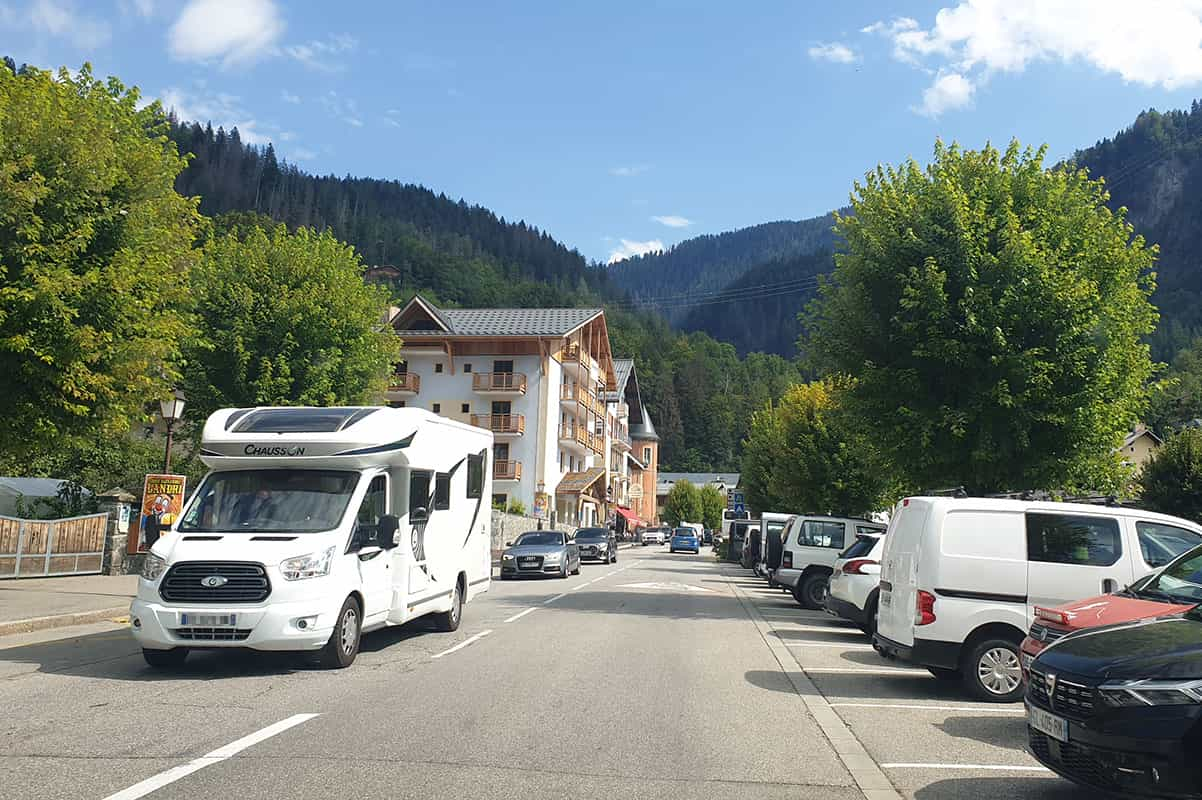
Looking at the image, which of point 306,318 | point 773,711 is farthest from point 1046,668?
point 306,318

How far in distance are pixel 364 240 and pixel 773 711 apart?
14470cm

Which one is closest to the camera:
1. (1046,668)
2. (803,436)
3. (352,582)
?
(1046,668)

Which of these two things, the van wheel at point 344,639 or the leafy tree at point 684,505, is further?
the leafy tree at point 684,505

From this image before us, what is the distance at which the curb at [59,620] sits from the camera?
13.2 metres

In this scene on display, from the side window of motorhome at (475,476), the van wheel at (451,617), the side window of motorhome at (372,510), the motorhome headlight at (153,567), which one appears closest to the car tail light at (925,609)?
the side window of motorhome at (372,510)

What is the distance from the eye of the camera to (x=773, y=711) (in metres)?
8.95

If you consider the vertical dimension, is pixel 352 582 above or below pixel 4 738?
above

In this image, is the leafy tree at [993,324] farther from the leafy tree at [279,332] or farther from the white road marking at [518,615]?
the leafy tree at [279,332]

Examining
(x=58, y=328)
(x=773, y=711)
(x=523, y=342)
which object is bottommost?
(x=773, y=711)

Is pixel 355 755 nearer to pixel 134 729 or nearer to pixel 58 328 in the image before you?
pixel 134 729

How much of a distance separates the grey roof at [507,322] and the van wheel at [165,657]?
5026 cm

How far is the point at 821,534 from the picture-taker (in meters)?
21.9

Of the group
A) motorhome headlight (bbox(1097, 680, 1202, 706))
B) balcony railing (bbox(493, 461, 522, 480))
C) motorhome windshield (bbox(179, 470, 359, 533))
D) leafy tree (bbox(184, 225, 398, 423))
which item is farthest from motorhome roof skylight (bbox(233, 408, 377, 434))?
balcony railing (bbox(493, 461, 522, 480))

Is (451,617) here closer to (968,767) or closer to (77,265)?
(77,265)
